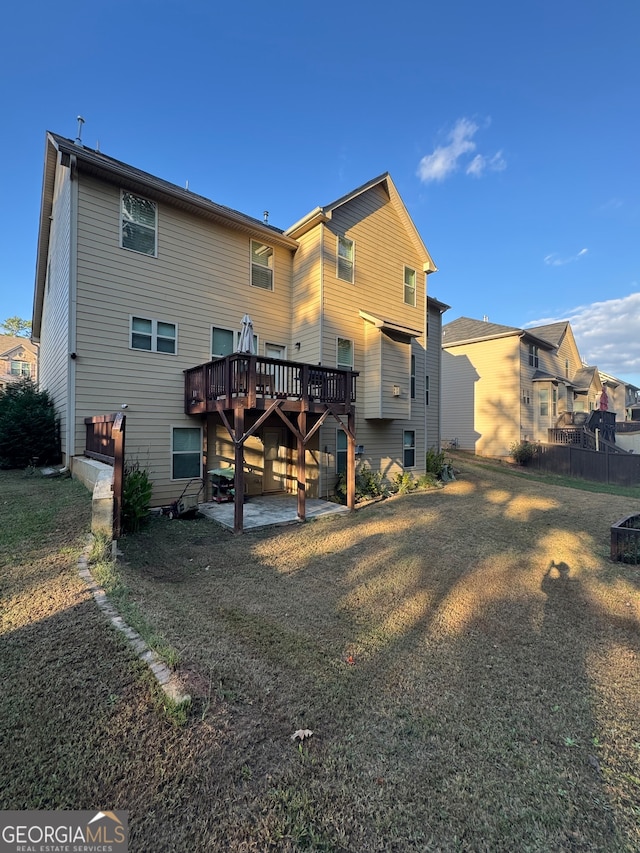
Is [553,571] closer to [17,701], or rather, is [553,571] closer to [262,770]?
[262,770]

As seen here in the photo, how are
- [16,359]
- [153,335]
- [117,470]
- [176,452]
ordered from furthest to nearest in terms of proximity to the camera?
1. [16,359]
2. [176,452]
3. [153,335]
4. [117,470]

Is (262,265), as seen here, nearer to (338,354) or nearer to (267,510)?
(338,354)

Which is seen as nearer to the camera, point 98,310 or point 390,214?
point 98,310

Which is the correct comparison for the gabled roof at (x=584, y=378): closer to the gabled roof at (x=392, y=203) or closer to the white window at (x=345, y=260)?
the gabled roof at (x=392, y=203)

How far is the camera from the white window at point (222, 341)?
10406 millimetres

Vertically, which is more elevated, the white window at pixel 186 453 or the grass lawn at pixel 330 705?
the white window at pixel 186 453

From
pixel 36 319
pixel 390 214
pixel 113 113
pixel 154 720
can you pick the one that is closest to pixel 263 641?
pixel 154 720

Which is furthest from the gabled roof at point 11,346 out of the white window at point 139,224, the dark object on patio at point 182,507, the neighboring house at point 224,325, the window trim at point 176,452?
the dark object on patio at point 182,507

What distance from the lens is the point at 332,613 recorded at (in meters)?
4.38

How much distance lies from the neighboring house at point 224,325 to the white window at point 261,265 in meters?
0.03

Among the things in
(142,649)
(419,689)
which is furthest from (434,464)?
(142,649)

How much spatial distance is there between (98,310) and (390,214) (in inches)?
409

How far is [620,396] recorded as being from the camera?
1470 inches

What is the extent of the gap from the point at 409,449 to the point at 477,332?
1332 centimetres
